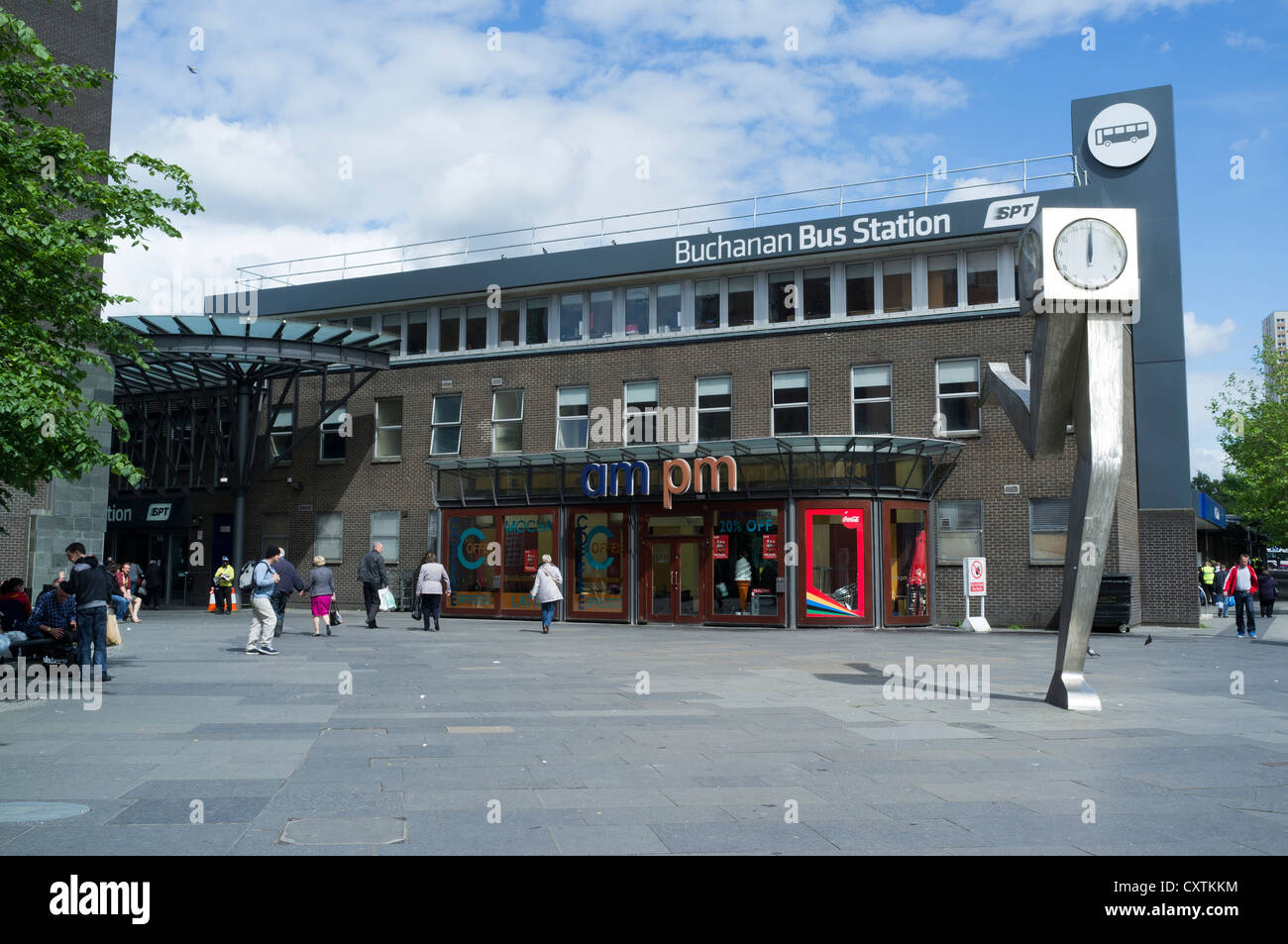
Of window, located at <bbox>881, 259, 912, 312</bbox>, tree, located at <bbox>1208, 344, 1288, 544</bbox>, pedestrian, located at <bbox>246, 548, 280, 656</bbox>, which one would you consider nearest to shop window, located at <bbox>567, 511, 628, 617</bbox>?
window, located at <bbox>881, 259, 912, 312</bbox>

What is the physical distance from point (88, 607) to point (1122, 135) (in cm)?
2659

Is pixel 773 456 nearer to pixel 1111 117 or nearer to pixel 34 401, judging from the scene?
pixel 1111 117

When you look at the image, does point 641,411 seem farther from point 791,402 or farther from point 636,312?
point 791,402

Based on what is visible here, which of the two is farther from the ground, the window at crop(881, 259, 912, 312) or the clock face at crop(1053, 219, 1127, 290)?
the window at crop(881, 259, 912, 312)

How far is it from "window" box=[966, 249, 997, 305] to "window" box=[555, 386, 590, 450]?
1096cm

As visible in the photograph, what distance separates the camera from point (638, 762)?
316 inches

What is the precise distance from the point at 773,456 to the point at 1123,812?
19.9 meters

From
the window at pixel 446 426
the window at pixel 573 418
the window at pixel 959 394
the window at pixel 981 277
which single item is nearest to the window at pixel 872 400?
the window at pixel 959 394

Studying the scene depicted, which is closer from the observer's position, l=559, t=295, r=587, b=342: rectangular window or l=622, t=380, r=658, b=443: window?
l=622, t=380, r=658, b=443: window

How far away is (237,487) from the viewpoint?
3291 cm

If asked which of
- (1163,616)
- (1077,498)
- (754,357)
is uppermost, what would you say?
(754,357)

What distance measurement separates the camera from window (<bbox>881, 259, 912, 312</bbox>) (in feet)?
91.0

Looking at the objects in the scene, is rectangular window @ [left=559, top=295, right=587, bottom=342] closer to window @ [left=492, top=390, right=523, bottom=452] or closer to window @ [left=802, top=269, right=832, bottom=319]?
window @ [left=492, top=390, right=523, bottom=452]
